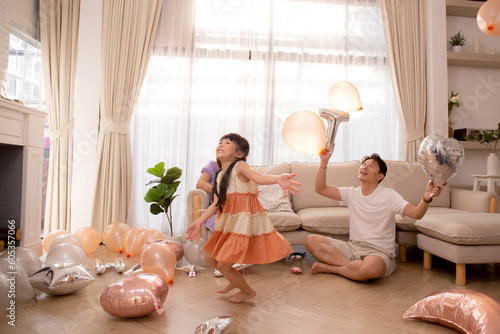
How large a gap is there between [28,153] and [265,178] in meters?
2.10

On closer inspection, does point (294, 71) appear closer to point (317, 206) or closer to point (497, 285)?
point (317, 206)

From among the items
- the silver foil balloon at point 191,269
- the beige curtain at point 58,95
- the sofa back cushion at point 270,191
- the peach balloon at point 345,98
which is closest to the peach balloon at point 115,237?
the silver foil balloon at point 191,269

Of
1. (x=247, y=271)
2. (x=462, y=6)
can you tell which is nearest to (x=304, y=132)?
(x=247, y=271)

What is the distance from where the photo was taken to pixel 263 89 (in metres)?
4.18

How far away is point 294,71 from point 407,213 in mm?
2353

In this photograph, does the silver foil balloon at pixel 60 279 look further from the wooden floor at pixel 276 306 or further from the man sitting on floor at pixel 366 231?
the man sitting on floor at pixel 366 231

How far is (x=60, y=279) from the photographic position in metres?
1.94

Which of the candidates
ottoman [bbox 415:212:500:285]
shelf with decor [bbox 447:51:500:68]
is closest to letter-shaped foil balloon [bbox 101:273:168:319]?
ottoman [bbox 415:212:500:285]

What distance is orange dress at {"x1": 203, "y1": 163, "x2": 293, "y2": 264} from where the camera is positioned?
1859 millimetres

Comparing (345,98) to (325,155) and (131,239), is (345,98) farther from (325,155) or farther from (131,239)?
(131,239)

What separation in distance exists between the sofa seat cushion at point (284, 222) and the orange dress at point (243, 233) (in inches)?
38.4

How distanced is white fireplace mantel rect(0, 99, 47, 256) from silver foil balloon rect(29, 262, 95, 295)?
1.04m

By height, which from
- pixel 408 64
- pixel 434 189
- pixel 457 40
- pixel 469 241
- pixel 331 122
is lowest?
pixel 469 241

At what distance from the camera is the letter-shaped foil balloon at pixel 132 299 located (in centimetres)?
171
